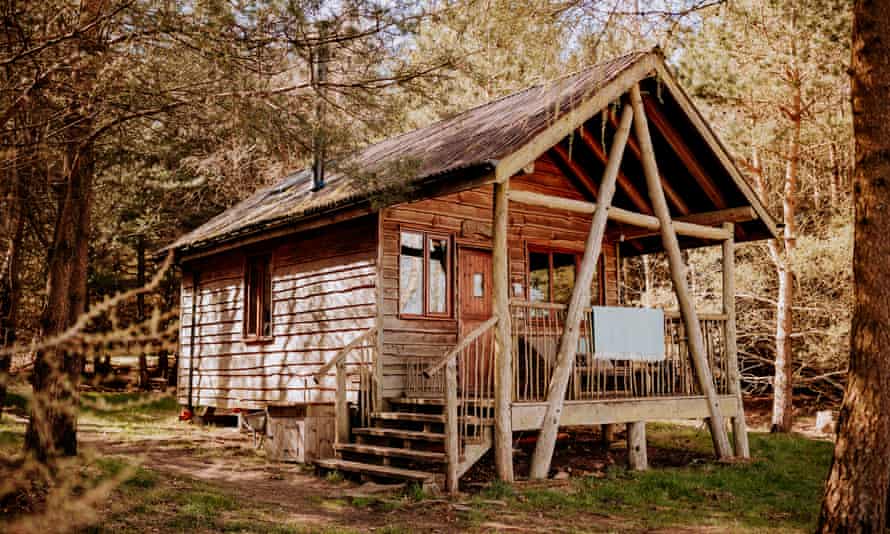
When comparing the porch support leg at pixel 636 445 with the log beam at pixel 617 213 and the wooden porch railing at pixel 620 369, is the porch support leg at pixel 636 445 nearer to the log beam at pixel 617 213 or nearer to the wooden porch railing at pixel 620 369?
the wooden porch railing at pixel 620 369

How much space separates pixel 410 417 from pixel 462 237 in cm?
341

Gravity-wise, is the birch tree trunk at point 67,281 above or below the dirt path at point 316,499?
above

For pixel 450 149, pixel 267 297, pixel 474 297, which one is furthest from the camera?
pixel 267 297

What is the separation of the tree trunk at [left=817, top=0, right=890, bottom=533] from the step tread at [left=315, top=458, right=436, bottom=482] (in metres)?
3.91

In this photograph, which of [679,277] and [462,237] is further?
[462,237]

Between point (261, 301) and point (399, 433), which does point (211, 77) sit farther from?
point (261, 301)

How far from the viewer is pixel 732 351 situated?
11.8m

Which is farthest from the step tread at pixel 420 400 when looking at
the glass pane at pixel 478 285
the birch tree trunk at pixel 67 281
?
the birch tree trunk at pixel 67 281

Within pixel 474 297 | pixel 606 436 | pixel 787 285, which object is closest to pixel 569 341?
pixel 474 297

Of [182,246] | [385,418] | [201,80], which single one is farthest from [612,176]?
[182,246]

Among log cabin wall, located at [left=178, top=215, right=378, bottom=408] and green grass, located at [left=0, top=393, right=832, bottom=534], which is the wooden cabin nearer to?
log cabin wall, located at [left=178, top=215, right=378, bottom=408]

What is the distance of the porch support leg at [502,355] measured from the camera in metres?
8.85

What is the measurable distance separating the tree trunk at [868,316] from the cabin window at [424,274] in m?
6.26

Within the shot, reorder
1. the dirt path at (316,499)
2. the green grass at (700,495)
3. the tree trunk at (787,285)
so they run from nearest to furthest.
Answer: the dirt path at (316,499) < the green grass at (700,495) < the tree trunk at (787,285)
